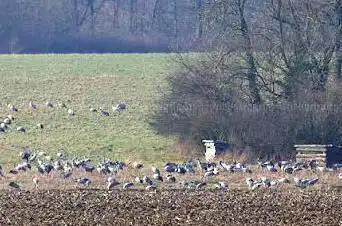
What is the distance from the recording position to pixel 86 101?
40.4 metres

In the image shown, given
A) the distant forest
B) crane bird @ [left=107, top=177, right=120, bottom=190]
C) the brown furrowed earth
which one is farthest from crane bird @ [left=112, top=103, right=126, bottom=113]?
the distant forest

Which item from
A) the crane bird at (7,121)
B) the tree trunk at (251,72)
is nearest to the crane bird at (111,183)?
the tree trunk at (251,72)

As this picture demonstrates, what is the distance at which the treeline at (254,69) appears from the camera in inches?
1190

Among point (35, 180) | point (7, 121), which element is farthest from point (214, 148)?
point (35, 180)

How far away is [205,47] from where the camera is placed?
3216 centimetres

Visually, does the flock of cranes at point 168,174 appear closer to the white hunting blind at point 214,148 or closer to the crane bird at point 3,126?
the white hunting blind at point 214,148

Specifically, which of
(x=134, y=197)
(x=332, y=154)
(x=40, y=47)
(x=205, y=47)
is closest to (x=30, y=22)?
(x=40, y=47)

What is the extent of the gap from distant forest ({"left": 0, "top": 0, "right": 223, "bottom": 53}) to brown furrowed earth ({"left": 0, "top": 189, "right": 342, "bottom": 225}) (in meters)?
49.2

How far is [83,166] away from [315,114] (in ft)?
24.4

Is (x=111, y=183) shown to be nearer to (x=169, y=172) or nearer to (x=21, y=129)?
(x=169, y=172)

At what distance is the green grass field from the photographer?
31.0 m

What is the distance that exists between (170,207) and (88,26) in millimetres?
62379

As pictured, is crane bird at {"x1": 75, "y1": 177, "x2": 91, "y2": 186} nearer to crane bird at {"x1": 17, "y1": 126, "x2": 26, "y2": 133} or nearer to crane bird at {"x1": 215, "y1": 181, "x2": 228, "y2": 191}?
crane bird at {"x1": 215, "y1": 181, "x2": 228, "y2": 191}

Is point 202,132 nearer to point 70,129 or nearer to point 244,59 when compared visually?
point 244,59
